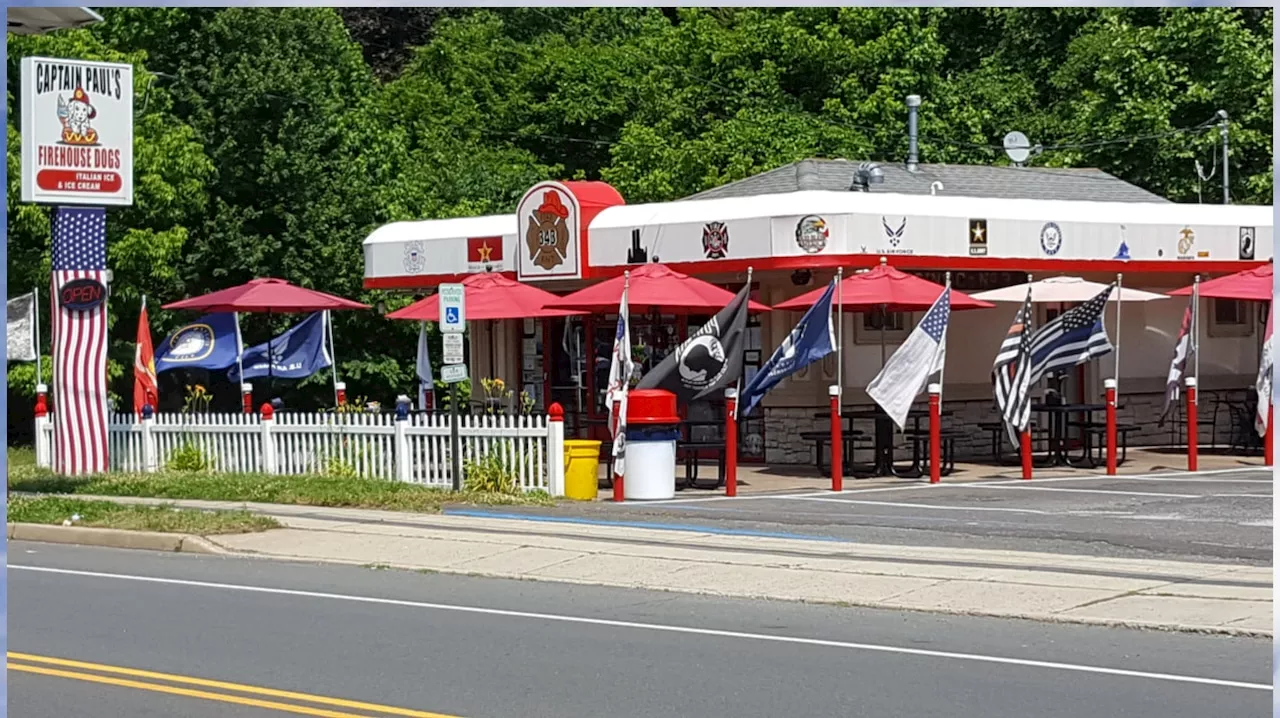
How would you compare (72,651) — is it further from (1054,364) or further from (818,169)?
(818,169)

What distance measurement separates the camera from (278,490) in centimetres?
2078

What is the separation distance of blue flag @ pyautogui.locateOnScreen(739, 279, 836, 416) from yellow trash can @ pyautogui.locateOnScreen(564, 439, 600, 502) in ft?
7.01

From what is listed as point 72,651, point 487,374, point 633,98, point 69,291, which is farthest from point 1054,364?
point 633,98

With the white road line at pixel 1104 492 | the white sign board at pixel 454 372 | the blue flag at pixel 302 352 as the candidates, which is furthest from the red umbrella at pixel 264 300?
the white road line at pixel 1104 492

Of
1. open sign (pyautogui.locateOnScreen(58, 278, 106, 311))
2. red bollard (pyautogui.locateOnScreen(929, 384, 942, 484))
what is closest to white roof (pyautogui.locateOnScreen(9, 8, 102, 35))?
open sign (pyautogui.locateOnScreen(58, 278, 106, 311))

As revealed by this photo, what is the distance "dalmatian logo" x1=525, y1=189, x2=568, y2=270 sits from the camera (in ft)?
85.4

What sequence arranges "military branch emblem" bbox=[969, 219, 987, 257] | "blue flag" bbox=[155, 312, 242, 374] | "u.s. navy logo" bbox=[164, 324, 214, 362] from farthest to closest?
"u.s. navy logo" bbox=[164, 324, 214, 362], "blue flag" bbox=[155, 312, 242, 374], "military branch emblem" bbox=[969, 219, 987, 257]

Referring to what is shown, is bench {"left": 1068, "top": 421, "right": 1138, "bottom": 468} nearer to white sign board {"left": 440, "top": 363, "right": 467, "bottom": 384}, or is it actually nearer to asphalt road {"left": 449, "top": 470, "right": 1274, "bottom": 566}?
asphalt road {"left": 449, "top": 470, "right": 1274, "bottom": 566}

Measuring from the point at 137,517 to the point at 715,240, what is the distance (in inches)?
371

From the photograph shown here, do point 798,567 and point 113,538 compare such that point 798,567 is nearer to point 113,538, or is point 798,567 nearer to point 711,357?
point 711,357

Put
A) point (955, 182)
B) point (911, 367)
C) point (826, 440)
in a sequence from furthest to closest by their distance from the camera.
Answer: point (955, 182) < point (826, 440) < point (911, 367)

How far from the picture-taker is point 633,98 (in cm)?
4931

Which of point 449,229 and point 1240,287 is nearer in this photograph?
point 1240,287

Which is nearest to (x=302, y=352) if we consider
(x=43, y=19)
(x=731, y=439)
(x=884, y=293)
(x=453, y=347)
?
(x=453, y=347)
